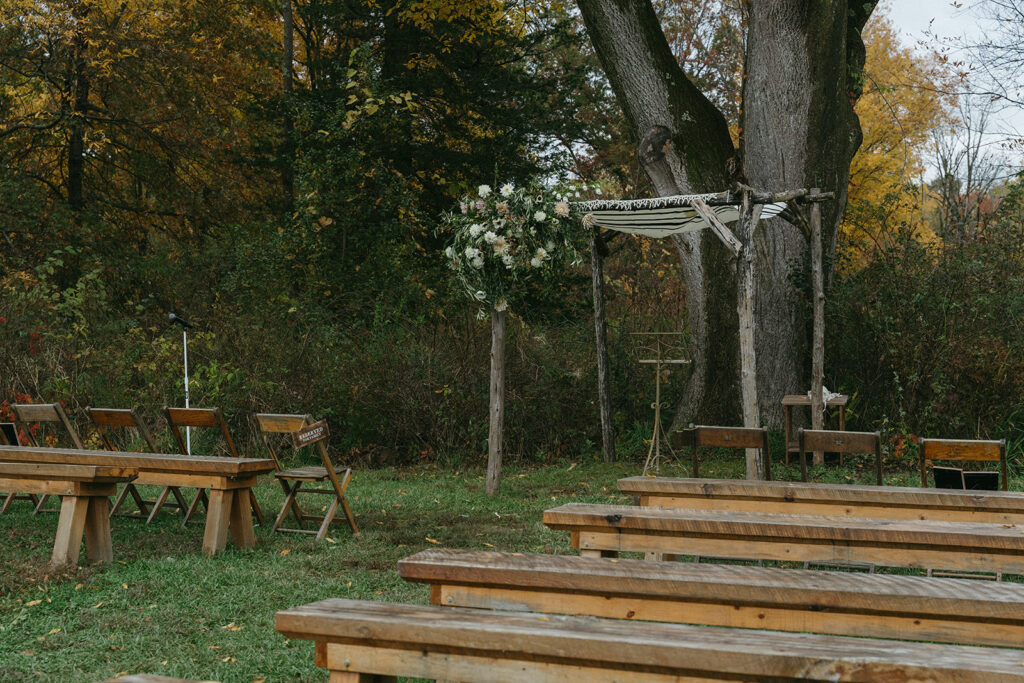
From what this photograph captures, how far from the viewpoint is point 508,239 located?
9.27 m

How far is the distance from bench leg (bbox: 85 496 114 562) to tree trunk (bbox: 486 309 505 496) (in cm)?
400

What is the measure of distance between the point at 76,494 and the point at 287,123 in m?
13.8

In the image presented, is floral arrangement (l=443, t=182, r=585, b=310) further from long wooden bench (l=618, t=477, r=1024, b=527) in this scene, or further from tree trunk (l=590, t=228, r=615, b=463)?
long wooden bench (l=618, t=477, r=1024, b=527)

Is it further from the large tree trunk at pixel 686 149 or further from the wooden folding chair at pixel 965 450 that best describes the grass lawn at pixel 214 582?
the large tree trunk at pixel 686 149

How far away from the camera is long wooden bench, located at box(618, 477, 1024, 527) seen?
498 cm

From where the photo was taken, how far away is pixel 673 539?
4.16 m

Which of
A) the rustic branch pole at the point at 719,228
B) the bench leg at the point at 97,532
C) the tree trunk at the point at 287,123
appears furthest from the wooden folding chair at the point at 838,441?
the tree trunk at the point at 287,123

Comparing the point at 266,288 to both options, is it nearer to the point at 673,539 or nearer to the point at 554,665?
the point at 673,539

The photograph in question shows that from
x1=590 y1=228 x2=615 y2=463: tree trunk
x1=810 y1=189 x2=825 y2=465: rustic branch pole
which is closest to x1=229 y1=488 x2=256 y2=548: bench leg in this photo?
x1=590 y1=228 x2=615 y2=463: tree trunk

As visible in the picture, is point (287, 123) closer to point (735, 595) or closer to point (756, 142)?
point (756, 142)

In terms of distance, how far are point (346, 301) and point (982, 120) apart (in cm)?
2075

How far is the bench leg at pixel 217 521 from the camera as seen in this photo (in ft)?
22.4

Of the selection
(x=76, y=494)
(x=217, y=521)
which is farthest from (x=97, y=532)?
(x=217, y=521)

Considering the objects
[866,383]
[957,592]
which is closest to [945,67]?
[866,383]
